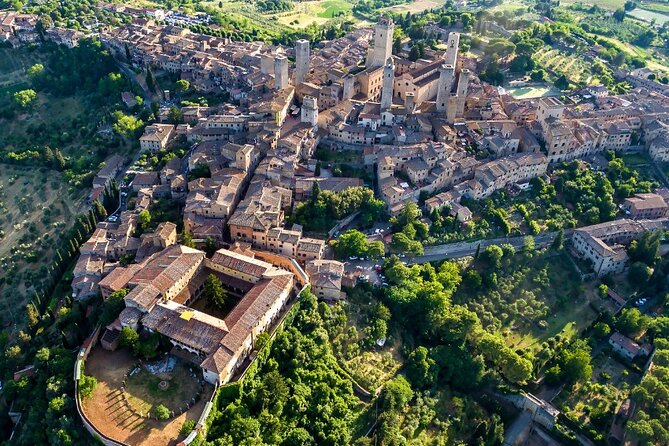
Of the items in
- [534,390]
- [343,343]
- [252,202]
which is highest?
[252,202]

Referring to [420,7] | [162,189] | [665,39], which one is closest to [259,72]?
[162,189]

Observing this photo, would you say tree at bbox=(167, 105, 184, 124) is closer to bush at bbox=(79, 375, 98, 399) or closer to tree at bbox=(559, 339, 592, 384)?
bush at bbox=(79, 375, 98, 399)

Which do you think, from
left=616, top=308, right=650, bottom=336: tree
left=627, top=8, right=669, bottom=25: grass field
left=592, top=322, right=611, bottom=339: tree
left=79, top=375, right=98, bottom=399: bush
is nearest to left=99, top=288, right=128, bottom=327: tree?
left=79, top=375, right=98, bottom=399: bush

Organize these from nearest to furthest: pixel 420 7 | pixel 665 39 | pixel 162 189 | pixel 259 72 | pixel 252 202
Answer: pixel 252 202, pixel 162 189, pixel 259 72, pixel 665 39, pixel 420 7

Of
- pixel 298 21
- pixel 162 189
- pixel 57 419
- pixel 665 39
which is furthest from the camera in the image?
pixel 298 21

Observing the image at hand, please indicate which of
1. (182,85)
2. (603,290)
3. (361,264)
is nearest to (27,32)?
(182,85)

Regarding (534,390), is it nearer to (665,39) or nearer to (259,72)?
(259,72)

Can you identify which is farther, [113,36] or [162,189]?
[113,36]

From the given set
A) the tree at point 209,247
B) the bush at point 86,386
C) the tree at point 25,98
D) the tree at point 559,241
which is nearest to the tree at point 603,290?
the tree at point 559,241
